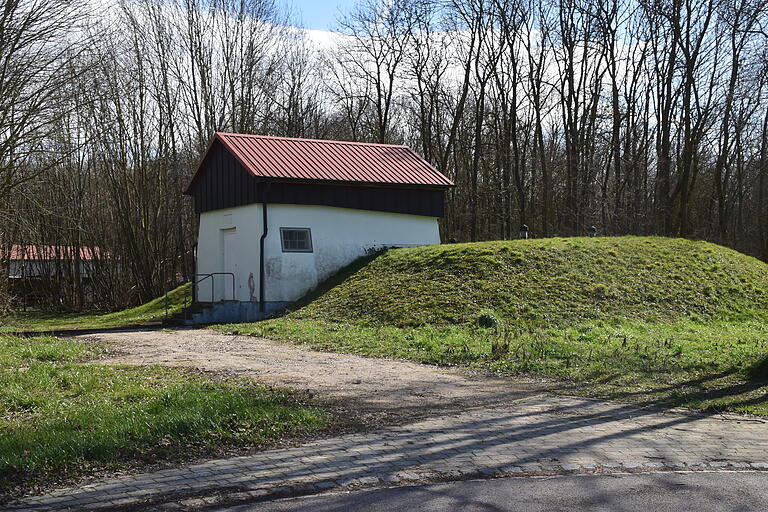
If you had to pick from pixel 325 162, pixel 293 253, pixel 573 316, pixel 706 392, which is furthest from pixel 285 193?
pixel 706 392

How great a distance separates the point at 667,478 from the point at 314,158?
2260 cm

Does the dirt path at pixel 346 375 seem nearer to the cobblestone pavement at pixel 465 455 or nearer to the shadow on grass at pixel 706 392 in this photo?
the cobblestone pavement at pixel 465 455

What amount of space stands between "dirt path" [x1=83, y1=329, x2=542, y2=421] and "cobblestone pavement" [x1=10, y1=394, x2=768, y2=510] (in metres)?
0.85

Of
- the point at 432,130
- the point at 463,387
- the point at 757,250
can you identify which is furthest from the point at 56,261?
the point at 757,250

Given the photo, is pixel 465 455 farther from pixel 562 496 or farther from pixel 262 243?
pixel 262 243

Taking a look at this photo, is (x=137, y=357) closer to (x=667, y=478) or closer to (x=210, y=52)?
(x=667, y=478)

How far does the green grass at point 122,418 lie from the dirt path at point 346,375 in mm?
956

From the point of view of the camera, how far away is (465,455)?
720cm

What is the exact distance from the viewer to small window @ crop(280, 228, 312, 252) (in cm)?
2592

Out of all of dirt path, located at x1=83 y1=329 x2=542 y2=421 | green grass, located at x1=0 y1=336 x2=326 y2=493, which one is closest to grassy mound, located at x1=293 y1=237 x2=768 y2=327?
dirt path, located at x1=83 y1=329 x2=542 y2=421

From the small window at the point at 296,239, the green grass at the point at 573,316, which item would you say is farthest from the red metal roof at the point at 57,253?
the green grass at the point at 573,316

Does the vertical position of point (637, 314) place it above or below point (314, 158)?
below

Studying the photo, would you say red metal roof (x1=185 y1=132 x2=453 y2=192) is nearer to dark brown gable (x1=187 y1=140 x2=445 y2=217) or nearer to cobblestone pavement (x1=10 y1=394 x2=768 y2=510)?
dark brown gable (x1=187 y1=140 x2=445 y2=217)

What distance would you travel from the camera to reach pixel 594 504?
5.80 meters
